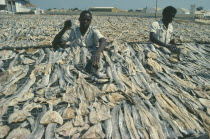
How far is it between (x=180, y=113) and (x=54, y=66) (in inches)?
83.0

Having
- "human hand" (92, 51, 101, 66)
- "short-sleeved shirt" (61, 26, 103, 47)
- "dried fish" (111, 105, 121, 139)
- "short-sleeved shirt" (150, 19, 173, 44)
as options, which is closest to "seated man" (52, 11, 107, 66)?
"short-sleeved shirt" (61, 26, 103, 47)

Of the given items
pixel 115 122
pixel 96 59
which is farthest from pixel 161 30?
pixel 115 122

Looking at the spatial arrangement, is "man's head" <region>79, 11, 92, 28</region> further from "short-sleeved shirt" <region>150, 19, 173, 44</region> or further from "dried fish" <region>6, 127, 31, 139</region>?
"dried fish" <region>6, 127, 31, 139</region>

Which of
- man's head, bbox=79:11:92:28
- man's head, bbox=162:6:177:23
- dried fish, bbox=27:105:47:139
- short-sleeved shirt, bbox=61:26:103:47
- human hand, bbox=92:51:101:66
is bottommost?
dried fish, bbox=27:105:47:139

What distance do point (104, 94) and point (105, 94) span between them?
14mm

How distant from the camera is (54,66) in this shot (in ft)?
10.2

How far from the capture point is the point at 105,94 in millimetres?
2410

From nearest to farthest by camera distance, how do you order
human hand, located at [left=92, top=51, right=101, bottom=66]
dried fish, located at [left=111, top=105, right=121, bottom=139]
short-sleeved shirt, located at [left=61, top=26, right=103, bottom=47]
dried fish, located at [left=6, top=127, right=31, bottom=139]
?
1. dried fish, located at [left=6, top=127, right=31, bottom=139]
2. dried fish, located at [left=111, top=105, right=121, bottom=139]
3. human hand, located at [left=92, top=51, right=101, bottom=66]
4. short-sleeved shirt, located at [left=61, top=26, right=103, bottom=47]

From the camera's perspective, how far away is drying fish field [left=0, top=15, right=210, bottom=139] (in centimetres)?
186

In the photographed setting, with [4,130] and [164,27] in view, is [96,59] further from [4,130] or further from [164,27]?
[164,27]

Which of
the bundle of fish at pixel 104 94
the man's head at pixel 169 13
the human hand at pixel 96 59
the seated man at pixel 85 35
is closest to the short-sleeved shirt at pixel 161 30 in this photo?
the man's head at pixel 169 13

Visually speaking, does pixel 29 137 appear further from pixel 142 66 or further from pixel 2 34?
pixel 2 34

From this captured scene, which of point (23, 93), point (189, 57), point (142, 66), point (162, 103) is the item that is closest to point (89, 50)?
point (142, 66)

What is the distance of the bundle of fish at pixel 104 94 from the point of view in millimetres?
1862
